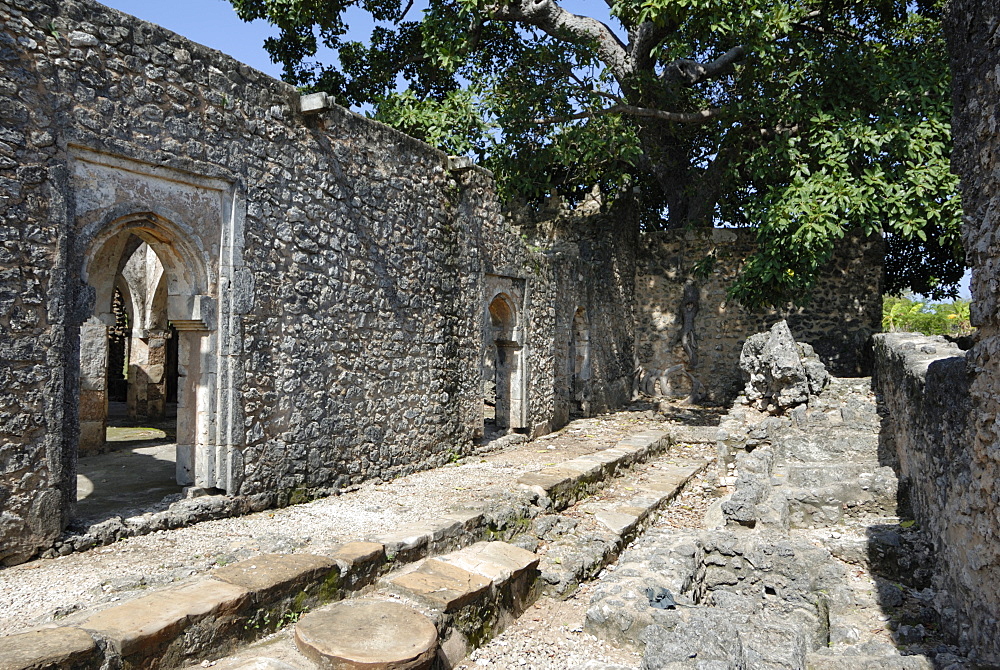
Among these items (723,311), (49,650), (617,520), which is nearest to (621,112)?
(723,311)

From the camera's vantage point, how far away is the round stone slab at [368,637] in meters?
3.30

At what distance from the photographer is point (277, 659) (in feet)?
11.3

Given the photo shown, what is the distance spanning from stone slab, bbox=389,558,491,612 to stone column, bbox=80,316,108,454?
243 inches

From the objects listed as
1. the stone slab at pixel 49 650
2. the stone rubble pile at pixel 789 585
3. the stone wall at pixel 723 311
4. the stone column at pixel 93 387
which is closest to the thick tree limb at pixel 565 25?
the stone wall at pixel 723 311

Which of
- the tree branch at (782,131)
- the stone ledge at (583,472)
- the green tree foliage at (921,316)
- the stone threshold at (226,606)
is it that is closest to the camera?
the stone threshold at (226,606)

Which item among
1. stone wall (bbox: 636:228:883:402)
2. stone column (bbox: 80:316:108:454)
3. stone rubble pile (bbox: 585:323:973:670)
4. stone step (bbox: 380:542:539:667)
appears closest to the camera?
stone rubble pile (bbox: 585:323:973:670)

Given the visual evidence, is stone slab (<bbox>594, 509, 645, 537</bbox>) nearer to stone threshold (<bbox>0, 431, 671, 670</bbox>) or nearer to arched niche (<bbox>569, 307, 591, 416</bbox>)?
stone threshold (<bbox>0, 431, 671, 670</bbox>)

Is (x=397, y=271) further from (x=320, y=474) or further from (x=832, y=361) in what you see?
(x=832, y=361)

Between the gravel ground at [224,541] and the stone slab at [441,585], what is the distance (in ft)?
2.74

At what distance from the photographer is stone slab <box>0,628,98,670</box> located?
281cm

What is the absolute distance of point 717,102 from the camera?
15555 mm

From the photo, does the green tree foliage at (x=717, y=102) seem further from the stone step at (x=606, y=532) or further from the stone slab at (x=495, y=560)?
the stone slab at (x=495, y=560)

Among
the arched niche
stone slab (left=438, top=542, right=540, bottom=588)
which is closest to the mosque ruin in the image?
stone slab (left=438, top=542, right=540, bottom=588)

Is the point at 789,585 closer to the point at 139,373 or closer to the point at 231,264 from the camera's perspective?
the point at 231,264
